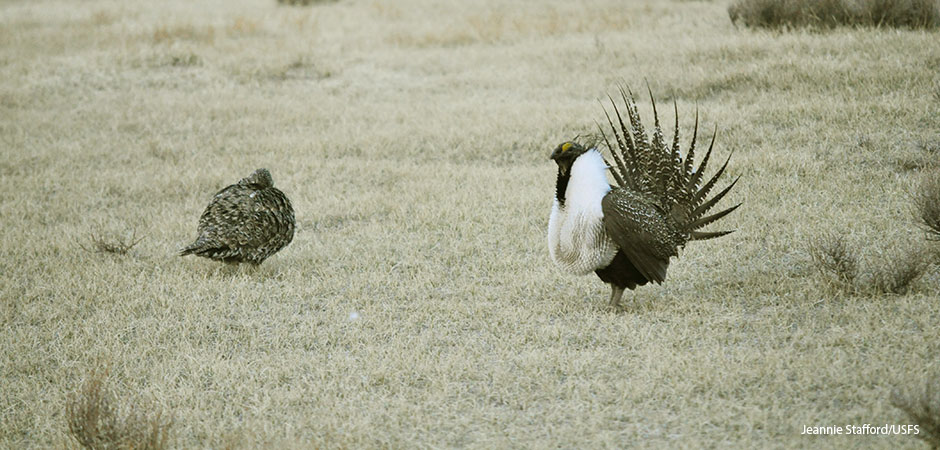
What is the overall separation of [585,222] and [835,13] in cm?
940

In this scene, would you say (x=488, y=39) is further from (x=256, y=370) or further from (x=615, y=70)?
(x=256, y=370)

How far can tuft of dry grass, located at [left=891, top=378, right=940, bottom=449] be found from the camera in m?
3.92

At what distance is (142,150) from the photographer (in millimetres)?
11328

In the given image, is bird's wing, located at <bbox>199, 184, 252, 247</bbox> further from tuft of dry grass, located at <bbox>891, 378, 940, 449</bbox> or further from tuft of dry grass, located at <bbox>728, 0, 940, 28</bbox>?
tuft of dry grass, located at <bbox>728, 0, 940, 28</bbox>

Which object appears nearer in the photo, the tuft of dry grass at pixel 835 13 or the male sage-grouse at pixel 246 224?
the male sage-grouse at pixel 246 224

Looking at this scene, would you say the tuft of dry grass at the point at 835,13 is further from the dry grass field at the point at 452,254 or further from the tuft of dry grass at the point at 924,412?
the tuft of dry grass at the point at 924,412

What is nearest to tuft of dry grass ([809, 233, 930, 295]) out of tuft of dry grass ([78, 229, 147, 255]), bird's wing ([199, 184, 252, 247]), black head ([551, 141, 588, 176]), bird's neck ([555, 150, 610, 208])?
bird's neck ([555, 150, 610, 208])

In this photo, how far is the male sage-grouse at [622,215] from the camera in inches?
226

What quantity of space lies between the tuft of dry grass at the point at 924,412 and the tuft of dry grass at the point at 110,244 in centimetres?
613

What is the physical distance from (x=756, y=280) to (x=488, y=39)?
35.7 feet

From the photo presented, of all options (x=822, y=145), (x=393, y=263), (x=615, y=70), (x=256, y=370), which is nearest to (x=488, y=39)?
(x=615, y=70)

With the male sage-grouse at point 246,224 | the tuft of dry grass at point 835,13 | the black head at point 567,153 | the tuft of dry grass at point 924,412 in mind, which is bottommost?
the male sage-grouse at point 246,224

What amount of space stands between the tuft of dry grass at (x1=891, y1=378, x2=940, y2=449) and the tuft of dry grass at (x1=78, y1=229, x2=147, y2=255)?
6128 millimetres

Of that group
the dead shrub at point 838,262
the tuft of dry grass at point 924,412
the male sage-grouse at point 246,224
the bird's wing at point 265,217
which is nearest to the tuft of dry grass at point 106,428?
the male sage-grouse at point 246,224
